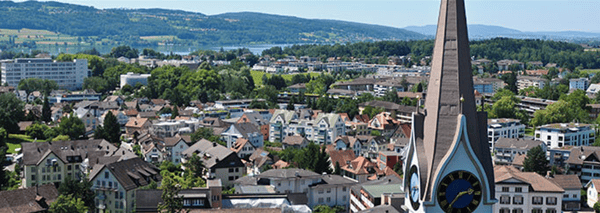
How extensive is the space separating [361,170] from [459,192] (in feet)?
110

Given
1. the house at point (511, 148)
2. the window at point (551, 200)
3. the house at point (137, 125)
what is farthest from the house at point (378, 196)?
the house at point (137, 125)

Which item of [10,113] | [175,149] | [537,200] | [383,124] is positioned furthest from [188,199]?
[383,124]

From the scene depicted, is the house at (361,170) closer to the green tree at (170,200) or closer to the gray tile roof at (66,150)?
the gray tile roof at (66,150)

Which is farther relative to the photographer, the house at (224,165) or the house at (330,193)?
the house at (224,165)

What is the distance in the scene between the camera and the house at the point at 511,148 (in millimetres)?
49803

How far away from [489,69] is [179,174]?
105 metres

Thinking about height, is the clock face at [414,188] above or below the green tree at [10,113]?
above

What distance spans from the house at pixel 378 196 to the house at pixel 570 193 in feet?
30.6

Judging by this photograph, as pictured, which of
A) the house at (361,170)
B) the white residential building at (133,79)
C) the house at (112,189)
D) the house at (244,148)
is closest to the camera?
the house at (112,189)

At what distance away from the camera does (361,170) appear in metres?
44.2

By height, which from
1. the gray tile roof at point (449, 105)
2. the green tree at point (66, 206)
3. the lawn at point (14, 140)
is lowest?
the lawn at point (14, 140)

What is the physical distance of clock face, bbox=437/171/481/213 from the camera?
1081cm

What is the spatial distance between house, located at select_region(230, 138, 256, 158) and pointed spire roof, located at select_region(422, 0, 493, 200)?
39472 mm

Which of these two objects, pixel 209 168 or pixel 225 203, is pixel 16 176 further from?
pixel 225 203
